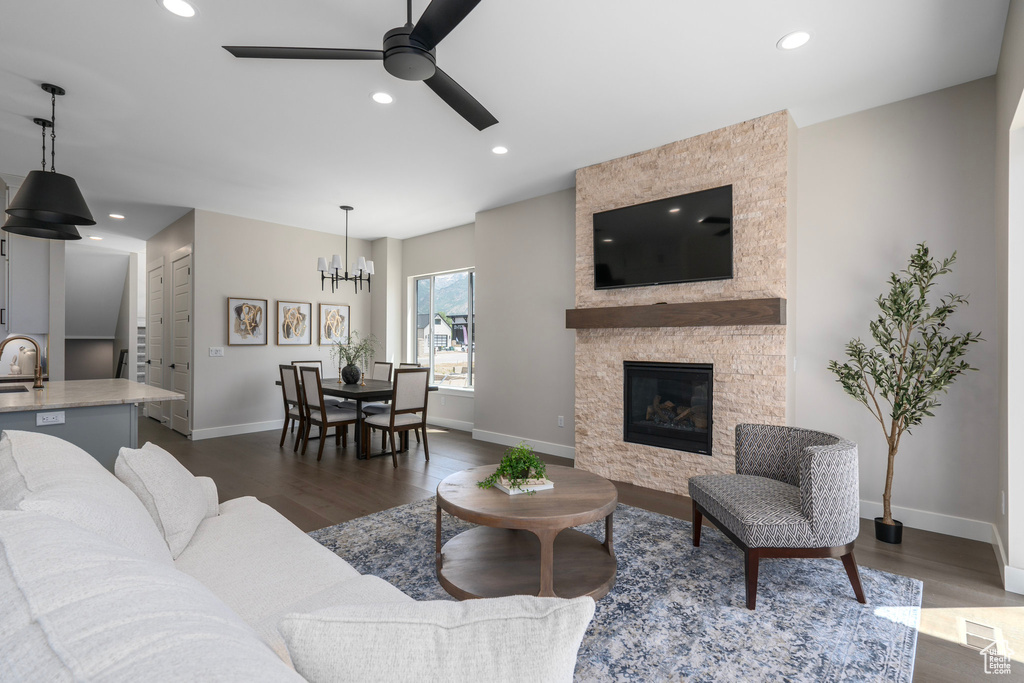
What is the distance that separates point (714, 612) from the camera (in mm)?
2164

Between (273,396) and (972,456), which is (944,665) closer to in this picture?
(972,456)

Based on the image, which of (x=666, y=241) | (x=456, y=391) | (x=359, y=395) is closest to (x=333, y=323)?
(x=456, y=391)

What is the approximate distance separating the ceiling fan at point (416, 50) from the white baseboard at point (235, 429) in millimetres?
5110

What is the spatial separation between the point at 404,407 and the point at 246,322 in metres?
2.80

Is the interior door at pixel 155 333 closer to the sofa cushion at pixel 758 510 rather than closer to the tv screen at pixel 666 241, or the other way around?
the tv screen at pixel 666 241

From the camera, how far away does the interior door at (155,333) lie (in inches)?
269

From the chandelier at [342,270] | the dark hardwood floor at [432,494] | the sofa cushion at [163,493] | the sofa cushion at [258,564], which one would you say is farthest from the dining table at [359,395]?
the sofa cushion at [163,493]

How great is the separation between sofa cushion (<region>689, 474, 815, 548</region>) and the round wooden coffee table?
22.3 inches

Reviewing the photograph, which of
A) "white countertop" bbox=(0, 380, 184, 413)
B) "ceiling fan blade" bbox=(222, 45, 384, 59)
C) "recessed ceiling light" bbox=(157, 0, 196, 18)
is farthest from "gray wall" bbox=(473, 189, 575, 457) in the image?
"recessed ceiling light" bbox=(157, 0, 196, 18)

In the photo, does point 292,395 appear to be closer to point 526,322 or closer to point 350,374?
point 350,374

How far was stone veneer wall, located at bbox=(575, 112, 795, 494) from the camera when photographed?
3.43 meters

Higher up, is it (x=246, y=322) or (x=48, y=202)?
(x=48, y=202)

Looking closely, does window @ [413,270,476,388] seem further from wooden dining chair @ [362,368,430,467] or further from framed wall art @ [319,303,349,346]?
wooden dining chair @ [362,368,430,467]

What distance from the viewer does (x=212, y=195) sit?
5.33 m
